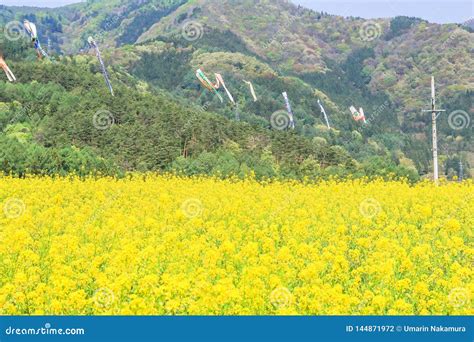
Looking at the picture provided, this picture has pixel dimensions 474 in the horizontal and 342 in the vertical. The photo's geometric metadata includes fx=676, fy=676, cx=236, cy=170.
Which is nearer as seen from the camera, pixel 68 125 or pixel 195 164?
pixel 195 164

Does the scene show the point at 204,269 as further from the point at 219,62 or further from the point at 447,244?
the point at 219,62

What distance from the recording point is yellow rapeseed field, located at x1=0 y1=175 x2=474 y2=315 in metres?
9.16

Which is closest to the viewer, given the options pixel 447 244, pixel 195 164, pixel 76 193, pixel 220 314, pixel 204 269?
pixel 220 314

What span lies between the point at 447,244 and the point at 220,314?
6.23m

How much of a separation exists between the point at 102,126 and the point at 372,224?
119 ft

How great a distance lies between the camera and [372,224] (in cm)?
1512

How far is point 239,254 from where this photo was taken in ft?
38.0

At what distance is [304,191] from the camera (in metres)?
21.3

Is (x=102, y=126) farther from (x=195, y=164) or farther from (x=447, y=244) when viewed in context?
(x=447, y=244)

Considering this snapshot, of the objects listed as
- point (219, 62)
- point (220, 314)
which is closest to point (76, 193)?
point (220, 314)

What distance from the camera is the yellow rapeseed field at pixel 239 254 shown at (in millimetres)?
9156

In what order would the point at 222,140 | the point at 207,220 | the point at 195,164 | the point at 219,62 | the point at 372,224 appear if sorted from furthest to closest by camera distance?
the point at 219,62 → the point at 222,140 → the point at 195,164 → the point at 207,220 → the point at 372,224

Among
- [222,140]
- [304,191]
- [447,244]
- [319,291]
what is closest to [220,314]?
[319,291]

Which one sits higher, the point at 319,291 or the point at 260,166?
the point at 319,291
